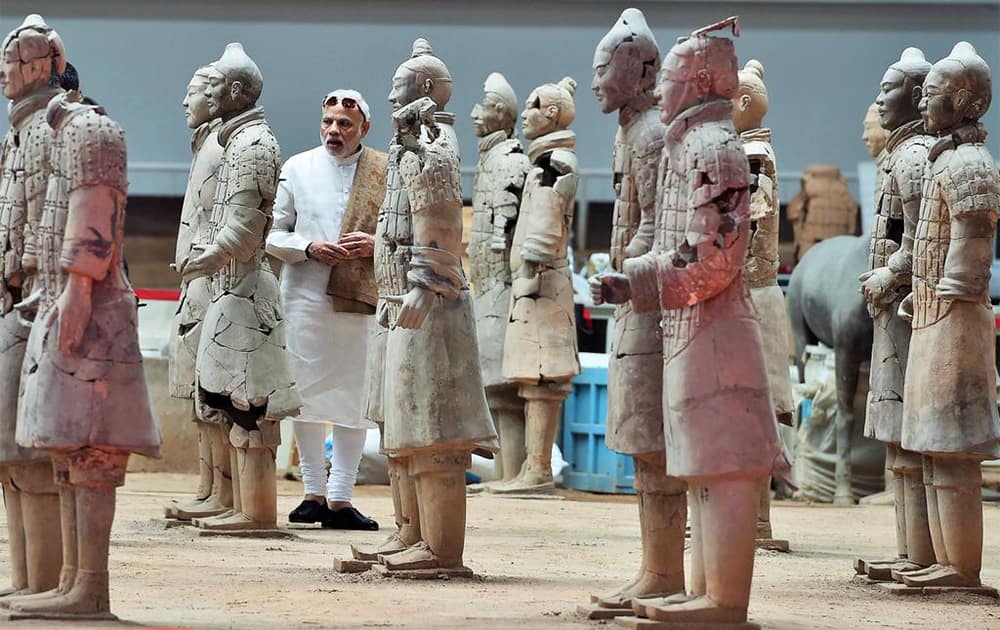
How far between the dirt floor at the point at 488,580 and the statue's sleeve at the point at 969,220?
1205mm

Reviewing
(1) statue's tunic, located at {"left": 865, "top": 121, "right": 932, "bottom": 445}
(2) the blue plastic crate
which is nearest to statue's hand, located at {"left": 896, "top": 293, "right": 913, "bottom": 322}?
(1) statue's tunic, located at {"left": 865, "top": 121, "right": 932, "bottom": 445}

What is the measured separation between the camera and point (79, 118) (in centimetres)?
580

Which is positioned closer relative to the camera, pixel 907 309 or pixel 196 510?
pixel 907 309

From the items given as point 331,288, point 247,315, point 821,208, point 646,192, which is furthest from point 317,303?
point 821,208

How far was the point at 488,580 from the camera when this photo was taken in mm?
7297

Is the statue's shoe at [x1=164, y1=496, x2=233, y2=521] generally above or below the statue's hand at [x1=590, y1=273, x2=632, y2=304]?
below

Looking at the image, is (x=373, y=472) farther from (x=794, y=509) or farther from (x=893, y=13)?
(x=893, y=13)

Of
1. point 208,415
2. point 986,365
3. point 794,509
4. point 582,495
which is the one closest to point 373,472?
point 582,495

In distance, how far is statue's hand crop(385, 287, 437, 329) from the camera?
679 cm

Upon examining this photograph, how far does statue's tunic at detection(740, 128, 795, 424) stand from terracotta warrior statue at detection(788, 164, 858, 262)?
22.8 ft

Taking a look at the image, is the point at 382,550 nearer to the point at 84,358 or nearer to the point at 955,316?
the point at 84,358

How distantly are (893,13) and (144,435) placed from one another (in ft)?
37.5

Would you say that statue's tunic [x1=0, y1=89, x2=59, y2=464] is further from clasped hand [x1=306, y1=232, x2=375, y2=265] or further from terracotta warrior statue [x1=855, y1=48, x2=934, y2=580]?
terracotta warrior statue [x1=855, y1=48, x2=934, y2=580]

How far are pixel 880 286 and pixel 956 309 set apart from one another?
0.60 metres
